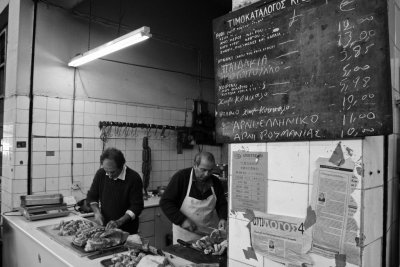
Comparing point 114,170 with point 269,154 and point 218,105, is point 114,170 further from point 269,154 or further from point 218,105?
point 269,154

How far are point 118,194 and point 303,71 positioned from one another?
8.69ft

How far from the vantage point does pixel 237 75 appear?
5.63 feet

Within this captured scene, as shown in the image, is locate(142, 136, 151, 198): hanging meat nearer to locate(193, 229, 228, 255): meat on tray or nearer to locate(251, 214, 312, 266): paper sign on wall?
locate(193, 229, 228, 255): meat on tray

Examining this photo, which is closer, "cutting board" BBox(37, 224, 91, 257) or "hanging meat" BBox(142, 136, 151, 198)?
"cutting board" BBox(37, 224, 91, 257)

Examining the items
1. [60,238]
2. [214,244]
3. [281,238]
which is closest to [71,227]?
[60,238]

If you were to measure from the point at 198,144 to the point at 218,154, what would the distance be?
27.8 inches

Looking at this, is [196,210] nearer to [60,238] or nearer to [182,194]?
[182,194]

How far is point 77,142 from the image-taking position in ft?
14.9

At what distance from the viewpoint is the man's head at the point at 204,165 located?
311 cm

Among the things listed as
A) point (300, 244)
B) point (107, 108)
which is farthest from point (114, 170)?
point (300, 244)

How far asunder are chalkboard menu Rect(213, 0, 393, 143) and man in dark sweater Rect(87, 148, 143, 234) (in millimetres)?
1893

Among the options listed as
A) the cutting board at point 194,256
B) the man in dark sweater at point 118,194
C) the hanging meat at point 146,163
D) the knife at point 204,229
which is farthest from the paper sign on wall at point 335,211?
the hanging meat at point 146,163

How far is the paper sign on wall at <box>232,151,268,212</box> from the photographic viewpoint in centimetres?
161

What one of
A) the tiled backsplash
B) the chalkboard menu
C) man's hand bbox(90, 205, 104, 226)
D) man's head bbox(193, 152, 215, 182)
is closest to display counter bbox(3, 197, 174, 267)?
man's hand bbox(90, 205, 104, 226)
